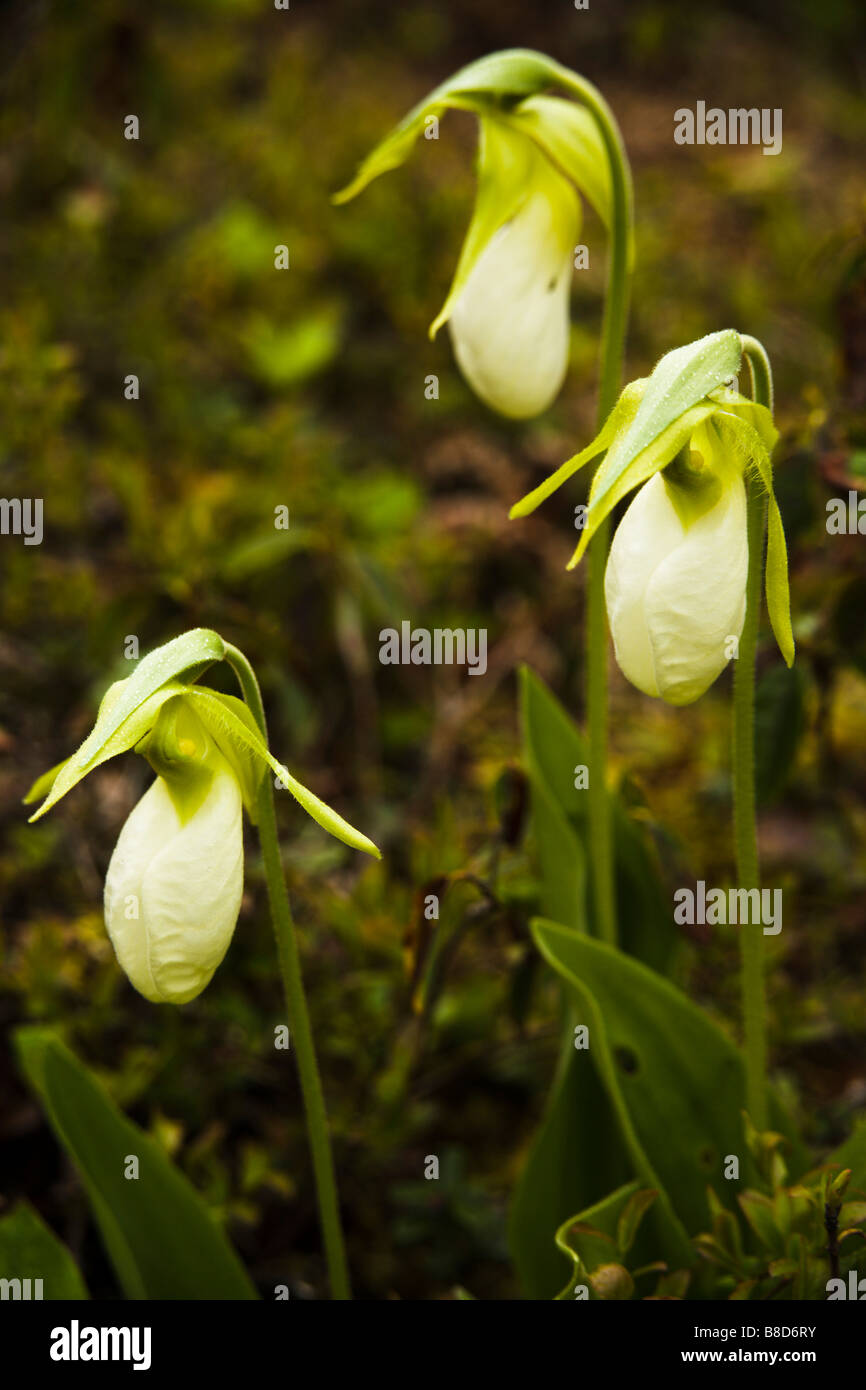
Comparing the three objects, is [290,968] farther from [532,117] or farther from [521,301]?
[532,117]

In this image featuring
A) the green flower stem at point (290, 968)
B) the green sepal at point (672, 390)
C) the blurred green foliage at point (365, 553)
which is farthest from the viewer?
the blurred green foliage at point (365, 553)

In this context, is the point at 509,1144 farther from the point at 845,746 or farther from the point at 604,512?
the point at 604,512

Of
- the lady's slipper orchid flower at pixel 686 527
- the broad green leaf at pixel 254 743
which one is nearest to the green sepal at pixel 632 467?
the lady's slipper orchid flower at pixel 686 527

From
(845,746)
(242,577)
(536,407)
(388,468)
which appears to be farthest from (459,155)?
(536,407)

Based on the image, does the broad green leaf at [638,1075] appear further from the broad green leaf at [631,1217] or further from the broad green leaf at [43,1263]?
the broad green leaf at [43,1263]

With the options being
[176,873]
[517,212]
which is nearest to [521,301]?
[517,212]

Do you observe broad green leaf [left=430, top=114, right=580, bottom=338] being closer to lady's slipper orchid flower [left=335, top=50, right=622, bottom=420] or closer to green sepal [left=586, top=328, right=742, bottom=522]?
lady's slipper orchid flower [left=335, top=50, right=622, bottom=420]
